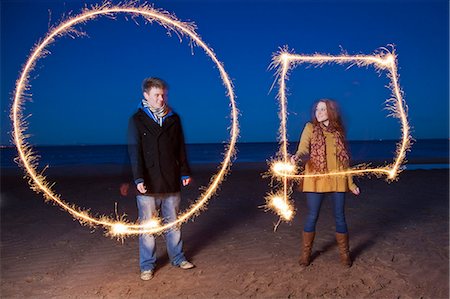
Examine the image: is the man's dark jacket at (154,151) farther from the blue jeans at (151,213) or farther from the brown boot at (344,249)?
the brown boot at (344,249)

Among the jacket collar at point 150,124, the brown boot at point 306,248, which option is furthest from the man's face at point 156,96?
the brown boot at point 306,248

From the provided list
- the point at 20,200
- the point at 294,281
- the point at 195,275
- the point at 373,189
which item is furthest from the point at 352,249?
the point at 20,200

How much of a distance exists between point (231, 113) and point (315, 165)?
109 centimetres

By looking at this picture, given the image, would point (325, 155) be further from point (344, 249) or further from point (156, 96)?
point (156, 96)

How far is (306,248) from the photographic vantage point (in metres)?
4.69

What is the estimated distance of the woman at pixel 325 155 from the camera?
14.3 ft

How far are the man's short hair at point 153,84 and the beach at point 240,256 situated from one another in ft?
2.95

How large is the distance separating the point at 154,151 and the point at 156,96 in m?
0.53

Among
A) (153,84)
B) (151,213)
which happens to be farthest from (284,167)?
(153,84)

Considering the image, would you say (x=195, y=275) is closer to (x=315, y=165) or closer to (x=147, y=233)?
(x=147, y=233)

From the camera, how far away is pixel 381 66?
4.80 meters

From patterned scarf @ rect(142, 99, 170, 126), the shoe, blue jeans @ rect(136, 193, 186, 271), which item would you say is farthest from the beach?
patterned scarf @ rect(142, 99, 170, 126)

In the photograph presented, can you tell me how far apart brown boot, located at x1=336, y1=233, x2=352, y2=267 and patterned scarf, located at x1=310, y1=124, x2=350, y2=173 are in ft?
2.55

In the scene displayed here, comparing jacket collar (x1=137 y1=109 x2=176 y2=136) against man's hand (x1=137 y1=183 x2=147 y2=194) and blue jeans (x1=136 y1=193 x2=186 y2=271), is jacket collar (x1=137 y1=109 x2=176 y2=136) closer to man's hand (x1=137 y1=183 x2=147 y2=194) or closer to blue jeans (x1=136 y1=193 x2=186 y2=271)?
man's hand (x1=137 y1=183 x2=147 y2=194)
